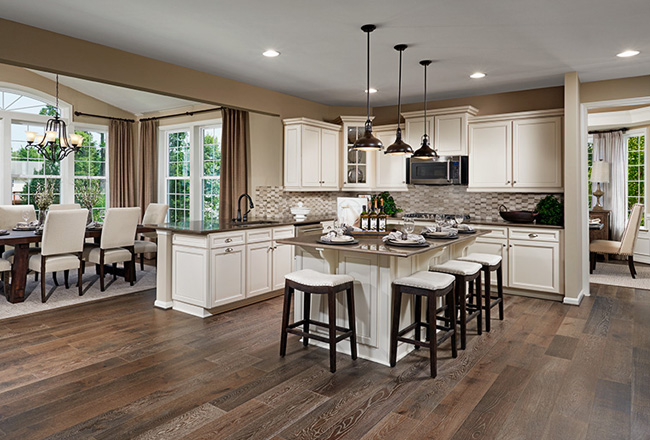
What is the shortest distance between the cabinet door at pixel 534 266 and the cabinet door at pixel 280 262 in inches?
106

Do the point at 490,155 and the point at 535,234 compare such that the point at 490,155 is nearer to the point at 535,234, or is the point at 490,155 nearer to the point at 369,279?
the point at 535,234

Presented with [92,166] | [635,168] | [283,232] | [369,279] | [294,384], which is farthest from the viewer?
[635,168]

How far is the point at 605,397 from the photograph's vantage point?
2723 mm

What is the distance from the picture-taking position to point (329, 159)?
21.4 feet

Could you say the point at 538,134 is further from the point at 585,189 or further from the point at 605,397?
the point at 605,397

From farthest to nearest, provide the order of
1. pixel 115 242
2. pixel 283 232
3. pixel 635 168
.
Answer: pixel 635 168
pixel 115 242
pixel 283 232

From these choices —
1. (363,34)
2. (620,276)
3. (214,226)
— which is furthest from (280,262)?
(620,276)

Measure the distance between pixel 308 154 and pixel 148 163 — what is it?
3034mm

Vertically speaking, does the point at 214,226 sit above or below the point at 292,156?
below

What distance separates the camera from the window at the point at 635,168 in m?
7.91

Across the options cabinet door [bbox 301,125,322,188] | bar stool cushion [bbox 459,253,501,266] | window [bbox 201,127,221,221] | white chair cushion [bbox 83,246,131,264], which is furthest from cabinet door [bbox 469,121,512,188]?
white chair cushion [bbox 83,246,131,264]

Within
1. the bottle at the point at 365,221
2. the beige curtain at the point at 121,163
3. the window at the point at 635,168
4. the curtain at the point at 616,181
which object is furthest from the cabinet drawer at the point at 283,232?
the window at the point at 635,168

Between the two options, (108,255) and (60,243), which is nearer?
(60,243)

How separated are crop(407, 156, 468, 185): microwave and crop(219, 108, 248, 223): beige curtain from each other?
7.54 feet
